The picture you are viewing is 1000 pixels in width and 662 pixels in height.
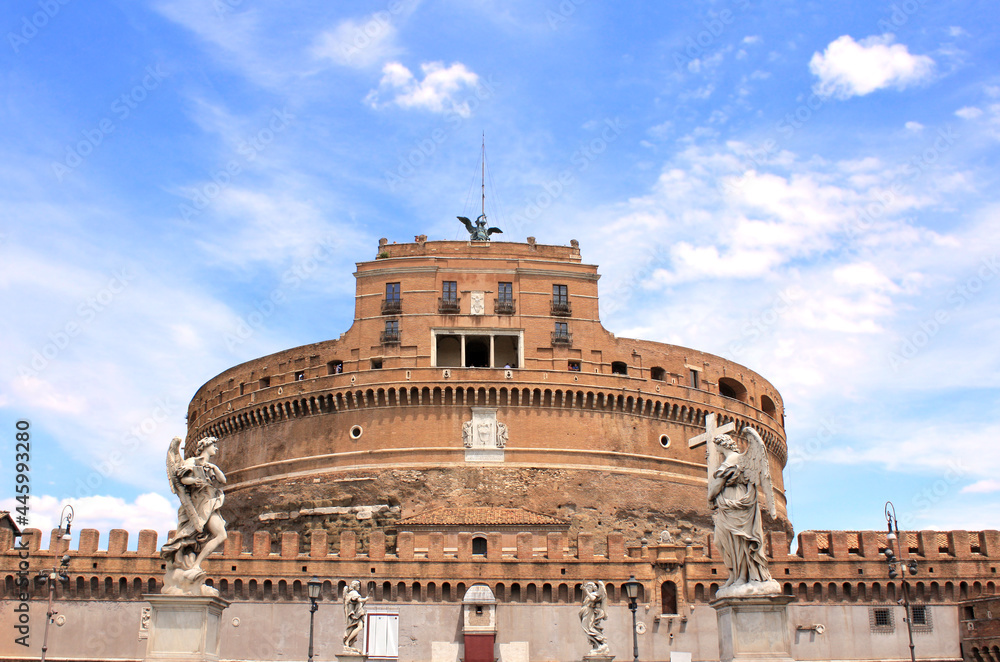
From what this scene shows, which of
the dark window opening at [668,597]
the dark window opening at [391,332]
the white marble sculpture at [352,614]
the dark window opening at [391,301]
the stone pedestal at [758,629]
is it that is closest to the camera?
the stone pedestal at [758,629]

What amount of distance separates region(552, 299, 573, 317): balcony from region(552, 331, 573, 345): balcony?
0.99 m

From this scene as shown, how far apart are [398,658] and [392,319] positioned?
1767 cm

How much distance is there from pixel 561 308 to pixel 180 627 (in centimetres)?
3833

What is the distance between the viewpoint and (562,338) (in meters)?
49.6

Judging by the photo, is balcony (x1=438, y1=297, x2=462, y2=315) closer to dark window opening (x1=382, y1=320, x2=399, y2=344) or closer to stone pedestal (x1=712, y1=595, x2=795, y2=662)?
dark window opening (x1=382, y1=320, x2=399, y2=344)

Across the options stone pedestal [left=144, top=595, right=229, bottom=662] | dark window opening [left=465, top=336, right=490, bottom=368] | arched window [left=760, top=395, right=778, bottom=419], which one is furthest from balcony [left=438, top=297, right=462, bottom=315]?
stone pedestal [left=144, top=595, right=229, bottom=662]

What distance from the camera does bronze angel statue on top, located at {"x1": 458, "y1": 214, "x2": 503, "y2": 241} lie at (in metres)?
55.4

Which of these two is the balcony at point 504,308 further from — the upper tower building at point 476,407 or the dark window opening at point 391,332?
the dark window opening at point 391,332

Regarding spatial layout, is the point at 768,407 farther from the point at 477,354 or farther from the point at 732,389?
the point at 477,354

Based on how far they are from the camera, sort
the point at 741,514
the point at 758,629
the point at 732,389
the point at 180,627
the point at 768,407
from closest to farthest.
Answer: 1. the point at 758,629
2. the point at 741,514
3. the point at 180,627
4. the point at 732,389
5. the point at 768,407

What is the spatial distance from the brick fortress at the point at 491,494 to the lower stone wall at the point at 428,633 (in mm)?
79

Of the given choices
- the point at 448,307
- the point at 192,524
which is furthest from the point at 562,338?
the point at 192,524

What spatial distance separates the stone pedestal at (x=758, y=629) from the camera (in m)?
12.2

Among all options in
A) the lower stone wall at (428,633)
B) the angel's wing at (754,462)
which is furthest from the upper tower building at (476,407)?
the angel's wing at (754,462)
